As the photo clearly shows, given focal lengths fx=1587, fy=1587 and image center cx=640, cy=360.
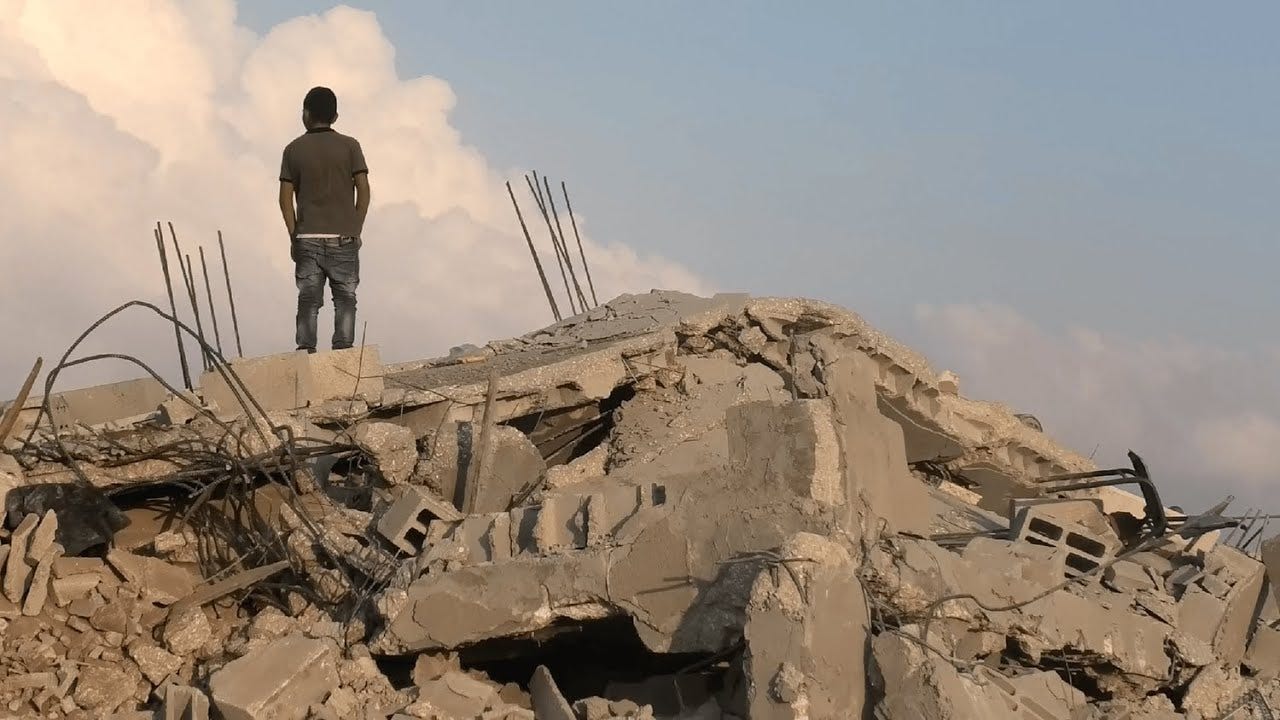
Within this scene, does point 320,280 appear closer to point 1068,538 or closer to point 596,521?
point 596,521

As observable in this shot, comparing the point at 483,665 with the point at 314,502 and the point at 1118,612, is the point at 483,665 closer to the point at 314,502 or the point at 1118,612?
the point at 314,502

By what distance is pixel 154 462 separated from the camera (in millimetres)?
9062

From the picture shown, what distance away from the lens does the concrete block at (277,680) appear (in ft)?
23.9

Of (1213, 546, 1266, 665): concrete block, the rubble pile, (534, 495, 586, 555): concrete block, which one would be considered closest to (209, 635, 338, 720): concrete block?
the rubble pile

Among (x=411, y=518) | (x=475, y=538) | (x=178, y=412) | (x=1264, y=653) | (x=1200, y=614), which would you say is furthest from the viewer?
(x=1264, y=653)

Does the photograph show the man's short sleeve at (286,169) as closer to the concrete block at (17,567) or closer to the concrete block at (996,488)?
the concrete block at (17,567)

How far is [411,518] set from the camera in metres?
8.38

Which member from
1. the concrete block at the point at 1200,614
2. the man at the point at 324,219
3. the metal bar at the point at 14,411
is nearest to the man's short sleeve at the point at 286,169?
the man at the point at 324,219

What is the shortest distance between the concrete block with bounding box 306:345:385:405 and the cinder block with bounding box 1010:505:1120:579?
3946mm

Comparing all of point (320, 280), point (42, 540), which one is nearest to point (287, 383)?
point (320, 280)

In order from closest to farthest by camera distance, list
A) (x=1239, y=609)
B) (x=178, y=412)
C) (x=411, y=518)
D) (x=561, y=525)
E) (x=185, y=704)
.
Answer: (x=185, y=704) < (x=561, y=525) < (x=411, y=518) < (x=178, y=412) < (x=1239, y=609)

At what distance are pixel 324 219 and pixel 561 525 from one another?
3495 millimetres

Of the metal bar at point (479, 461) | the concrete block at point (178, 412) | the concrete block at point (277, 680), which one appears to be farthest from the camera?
the concrete block at point (178, 412)

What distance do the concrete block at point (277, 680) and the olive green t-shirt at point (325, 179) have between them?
364cm
